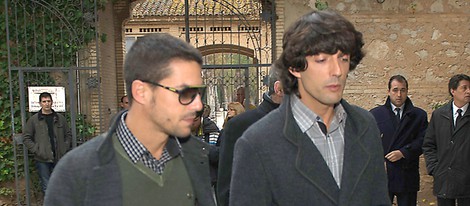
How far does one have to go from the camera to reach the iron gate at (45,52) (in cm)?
768

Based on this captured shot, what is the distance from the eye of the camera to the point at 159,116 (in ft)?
6.53

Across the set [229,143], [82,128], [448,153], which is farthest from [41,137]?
[448,153]

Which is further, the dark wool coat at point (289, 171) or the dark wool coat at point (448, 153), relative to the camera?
the dark wool coat at point (448, 153)

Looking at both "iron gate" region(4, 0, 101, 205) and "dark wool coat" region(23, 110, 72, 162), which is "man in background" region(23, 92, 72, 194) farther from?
"iron gate" region(4, 0, 101, 205)

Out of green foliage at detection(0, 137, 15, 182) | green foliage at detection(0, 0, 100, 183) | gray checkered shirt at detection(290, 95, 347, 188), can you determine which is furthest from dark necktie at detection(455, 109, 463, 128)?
green foliage at detection(0, 137, 15, 182)

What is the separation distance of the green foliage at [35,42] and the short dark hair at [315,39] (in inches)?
238

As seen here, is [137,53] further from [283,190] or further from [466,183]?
[466,183]

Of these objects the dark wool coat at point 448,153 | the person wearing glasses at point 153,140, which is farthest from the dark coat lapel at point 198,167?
the dark wool coat at point 448,153

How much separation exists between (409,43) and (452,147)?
2.91 metres

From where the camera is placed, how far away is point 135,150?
1942mm

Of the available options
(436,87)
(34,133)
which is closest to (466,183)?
(436,87)

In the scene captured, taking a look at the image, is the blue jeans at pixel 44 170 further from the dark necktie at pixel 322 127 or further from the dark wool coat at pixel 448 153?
the dark necktie at pixel 322 127

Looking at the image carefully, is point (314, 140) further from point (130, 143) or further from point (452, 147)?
point (452, 147)

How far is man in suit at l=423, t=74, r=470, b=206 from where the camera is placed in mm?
5191
